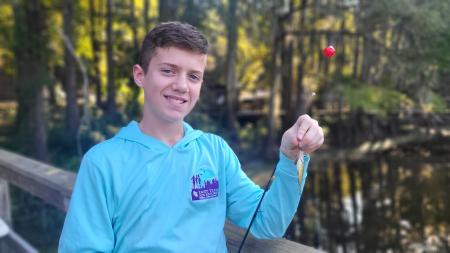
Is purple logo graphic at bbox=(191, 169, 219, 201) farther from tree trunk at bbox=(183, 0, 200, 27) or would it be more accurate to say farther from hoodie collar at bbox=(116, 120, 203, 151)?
tree trunk at bbox=(183, 0, 200, 27)

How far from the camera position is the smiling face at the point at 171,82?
1430mm

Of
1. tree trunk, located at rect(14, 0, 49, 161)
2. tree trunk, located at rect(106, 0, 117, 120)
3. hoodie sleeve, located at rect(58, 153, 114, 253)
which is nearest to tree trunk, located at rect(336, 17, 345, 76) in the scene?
tree trunk, located at rect(106, 0, 117, 120)

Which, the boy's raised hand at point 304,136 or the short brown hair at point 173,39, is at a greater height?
the short brown hair at point 173,39

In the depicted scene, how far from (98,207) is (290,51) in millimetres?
13904

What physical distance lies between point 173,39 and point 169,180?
15.5 inches

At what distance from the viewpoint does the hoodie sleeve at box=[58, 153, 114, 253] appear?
1298 millimetres

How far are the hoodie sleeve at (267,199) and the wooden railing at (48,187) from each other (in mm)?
36

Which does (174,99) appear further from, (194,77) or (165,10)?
(165,10)

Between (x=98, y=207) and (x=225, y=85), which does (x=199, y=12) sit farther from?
(x=98, y=207)

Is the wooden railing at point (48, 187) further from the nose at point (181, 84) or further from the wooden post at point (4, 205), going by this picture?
the nose at point (181, 84)

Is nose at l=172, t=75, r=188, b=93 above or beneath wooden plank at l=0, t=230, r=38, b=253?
above

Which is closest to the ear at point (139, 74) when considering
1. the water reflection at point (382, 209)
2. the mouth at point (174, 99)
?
the mouth at point (174, 99)

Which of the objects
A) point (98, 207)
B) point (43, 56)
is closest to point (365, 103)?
point (43, 56)

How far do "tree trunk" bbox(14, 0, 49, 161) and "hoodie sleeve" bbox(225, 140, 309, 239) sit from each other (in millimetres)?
9240
